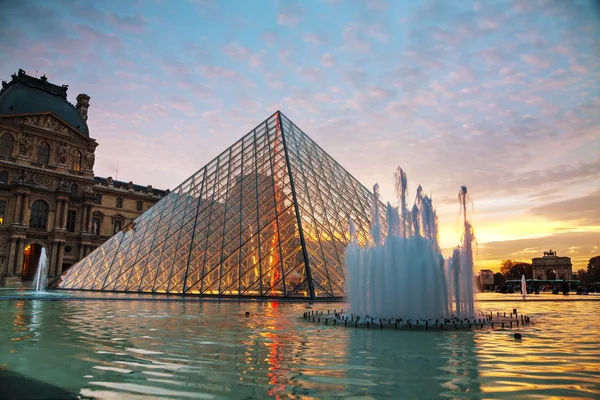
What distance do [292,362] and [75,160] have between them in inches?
2186

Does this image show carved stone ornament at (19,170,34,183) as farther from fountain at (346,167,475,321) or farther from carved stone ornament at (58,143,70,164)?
fountain at (346,167,475,321)

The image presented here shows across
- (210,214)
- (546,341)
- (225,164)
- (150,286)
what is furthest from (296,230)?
(546,341)

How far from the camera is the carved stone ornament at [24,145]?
49.4 metres

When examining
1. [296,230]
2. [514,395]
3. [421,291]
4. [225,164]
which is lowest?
[514,395]

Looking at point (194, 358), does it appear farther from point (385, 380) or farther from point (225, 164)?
point (225, 164)

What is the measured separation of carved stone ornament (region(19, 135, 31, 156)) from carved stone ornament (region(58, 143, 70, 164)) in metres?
3.32

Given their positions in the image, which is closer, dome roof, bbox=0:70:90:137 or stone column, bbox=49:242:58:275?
stone column, bbox=49:242:58:275

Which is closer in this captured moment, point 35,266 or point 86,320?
point 86,320

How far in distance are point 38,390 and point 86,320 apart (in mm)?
8001

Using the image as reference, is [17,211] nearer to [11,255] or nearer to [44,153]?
[11,255]

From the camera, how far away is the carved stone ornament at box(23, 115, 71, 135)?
50737mm

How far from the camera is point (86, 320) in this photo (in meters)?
12.1

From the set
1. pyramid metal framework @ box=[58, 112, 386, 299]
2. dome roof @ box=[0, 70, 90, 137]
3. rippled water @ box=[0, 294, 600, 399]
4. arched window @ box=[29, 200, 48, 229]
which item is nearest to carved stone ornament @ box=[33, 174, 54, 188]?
arched window @ box=[29, 200, 48, 229]

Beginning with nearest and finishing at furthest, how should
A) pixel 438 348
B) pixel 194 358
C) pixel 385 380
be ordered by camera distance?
pixel 385 380, pixel 194 358, pixel 438 348
